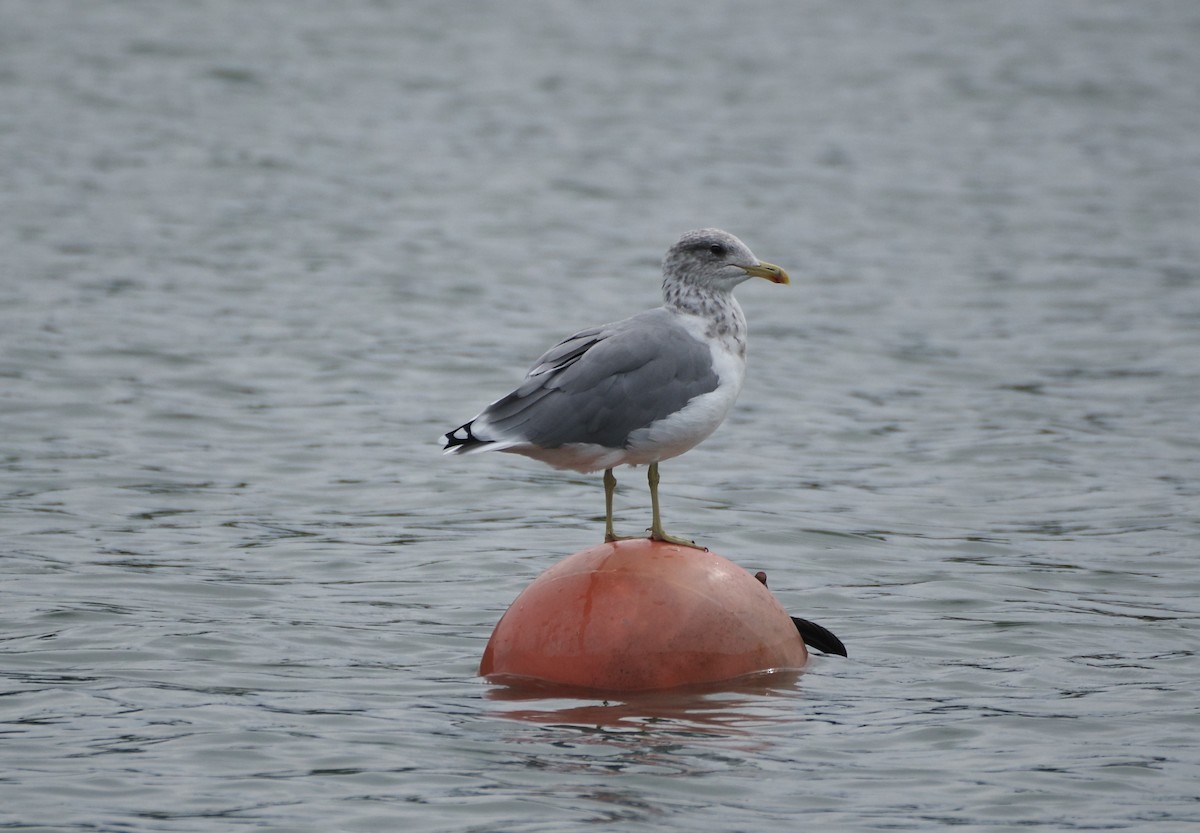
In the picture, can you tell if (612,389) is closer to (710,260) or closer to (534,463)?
(710,260)

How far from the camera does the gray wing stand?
27.1 feet

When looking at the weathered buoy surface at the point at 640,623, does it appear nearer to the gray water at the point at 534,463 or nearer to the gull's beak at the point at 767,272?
the gray water at the point at 534,463

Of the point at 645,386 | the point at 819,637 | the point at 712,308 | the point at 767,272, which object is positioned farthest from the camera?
the point at 819,637

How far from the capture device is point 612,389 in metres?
8.35

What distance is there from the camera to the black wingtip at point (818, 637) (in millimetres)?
9195

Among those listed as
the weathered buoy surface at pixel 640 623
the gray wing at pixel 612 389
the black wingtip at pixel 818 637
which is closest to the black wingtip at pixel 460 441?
the gray wing at pixel 612 389

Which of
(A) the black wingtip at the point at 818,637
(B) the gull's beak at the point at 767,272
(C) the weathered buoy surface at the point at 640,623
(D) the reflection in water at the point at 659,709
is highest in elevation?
(B) the gull's beak at the point at 767,272

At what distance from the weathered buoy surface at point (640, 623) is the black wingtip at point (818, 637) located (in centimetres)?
70

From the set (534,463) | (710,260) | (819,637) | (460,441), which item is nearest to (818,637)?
(819,637)

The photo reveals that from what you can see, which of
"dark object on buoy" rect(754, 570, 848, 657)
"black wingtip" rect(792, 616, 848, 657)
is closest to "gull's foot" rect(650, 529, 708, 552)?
"dark object on buoy" rect(754, 570, 848, 657)

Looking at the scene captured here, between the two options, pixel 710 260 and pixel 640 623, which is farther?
pixel 710 260

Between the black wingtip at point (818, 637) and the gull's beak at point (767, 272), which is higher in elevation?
the gull's beak at point (767, 272)

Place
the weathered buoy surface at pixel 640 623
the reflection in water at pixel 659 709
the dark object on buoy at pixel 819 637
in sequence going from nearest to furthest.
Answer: the reflection in water at pixel 659 709, the weathered buoy surface at pixel 640 623, the dark object on buoy at pixel 819 637

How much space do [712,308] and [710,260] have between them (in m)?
0.24
